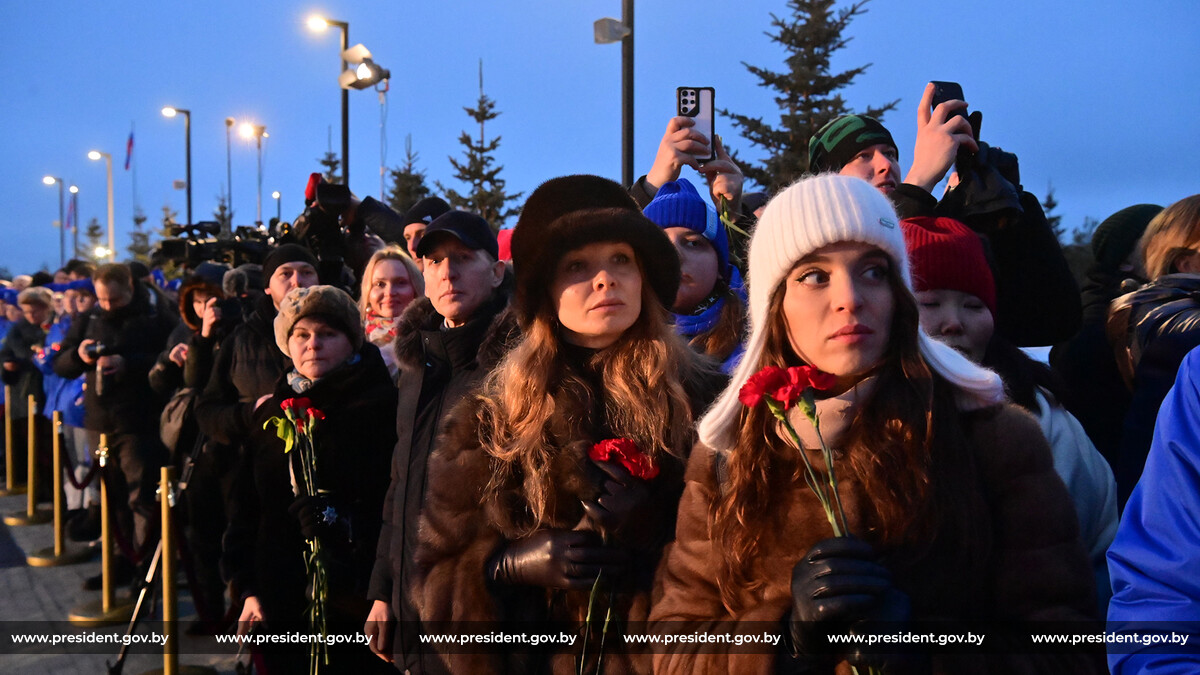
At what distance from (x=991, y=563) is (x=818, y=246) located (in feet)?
2.42

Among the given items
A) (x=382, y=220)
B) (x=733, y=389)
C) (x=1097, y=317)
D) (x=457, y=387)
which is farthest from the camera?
(x=382, y=220)

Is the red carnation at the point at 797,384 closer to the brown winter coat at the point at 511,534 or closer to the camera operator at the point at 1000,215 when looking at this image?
the brown winter coat at the point at 511,534

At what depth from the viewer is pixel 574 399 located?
8.45ft

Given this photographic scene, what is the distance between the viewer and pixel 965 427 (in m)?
1.87

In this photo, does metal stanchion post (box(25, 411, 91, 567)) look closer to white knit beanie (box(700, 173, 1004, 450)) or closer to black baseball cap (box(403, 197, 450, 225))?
black baseball cap (box(403, 197, 450, 225))

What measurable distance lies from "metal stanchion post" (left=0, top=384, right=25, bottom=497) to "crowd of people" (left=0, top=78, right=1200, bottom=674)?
7001 millimetres

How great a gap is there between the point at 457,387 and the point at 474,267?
61cm

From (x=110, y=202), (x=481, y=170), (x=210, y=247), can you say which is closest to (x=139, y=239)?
(x=110, y=202)

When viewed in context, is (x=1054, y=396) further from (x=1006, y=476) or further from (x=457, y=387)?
(x=457, y=387)

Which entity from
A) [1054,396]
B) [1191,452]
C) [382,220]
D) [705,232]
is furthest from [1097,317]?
[382,220]

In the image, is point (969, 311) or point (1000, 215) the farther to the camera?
point (1000, 215)

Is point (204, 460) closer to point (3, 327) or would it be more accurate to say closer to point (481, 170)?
point (3, 327)

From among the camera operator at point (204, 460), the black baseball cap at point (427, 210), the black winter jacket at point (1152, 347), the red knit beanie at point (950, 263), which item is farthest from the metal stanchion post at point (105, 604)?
the black winter jacket at point (1152, 347)

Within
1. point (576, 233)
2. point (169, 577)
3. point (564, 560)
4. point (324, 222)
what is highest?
point (324, 222)
